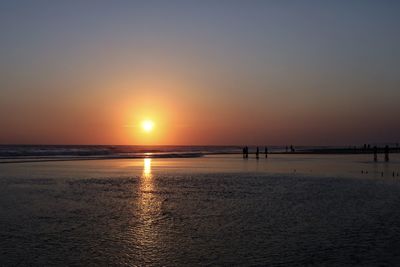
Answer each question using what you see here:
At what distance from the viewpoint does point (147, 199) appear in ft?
58.6

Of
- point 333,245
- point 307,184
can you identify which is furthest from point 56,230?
point 307,184

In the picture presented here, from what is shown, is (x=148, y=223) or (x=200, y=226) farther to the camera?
(x=148, y=223)

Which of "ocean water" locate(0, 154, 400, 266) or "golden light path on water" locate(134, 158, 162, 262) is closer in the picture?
"ocean water" locate(0, 154, 400, 266)

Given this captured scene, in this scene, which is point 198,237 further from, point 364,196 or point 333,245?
point 364,196

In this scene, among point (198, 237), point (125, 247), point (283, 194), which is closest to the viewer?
point (125, 247)

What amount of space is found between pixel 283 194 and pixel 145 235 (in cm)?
967

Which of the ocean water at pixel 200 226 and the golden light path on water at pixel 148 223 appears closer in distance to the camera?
the ocean water at pixel 200 226

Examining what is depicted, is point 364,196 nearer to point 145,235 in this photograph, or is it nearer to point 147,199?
point 147,199

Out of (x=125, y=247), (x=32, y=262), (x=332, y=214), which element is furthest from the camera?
(x=332, y=214)

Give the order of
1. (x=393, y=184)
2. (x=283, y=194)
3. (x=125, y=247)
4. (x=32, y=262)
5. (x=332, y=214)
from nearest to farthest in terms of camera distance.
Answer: (x=32, y=262) < (x=125, y=247) < (x=332, y=214) < (x=283, y=194) < (x=393, y=184)

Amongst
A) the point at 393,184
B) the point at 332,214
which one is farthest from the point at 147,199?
the point at 393,184

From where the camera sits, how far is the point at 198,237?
10.9 meters

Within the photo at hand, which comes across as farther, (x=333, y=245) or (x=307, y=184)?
(x=307, y=184)

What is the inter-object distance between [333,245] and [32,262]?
6.88 metres
